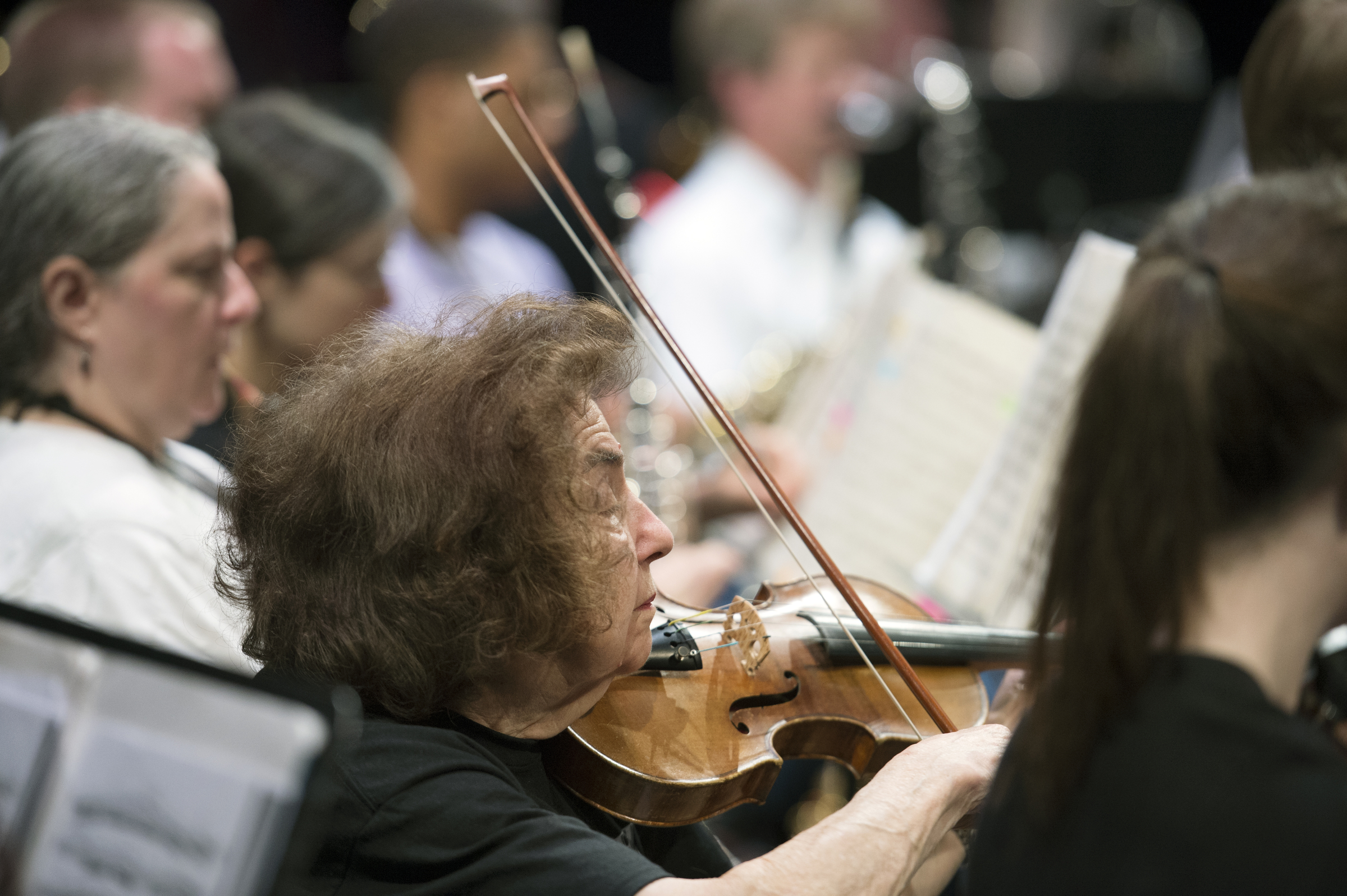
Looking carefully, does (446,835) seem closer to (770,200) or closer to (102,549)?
(102,549)

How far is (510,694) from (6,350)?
2.98ft

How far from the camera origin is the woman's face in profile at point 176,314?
5.07 feet

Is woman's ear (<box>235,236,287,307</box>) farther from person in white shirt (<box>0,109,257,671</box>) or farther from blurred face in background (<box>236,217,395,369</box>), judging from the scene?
person in white shirt (<box>0,109,257,671</box>)

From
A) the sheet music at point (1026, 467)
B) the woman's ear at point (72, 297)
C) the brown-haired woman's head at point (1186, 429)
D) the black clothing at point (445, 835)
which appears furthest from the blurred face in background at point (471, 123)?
the brown-haired woman's head at point (1186, 429)

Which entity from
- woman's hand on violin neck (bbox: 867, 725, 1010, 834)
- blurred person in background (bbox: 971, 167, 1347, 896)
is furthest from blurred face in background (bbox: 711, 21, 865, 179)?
blurred person in background (bbox: 971, 167, 1347, 896)

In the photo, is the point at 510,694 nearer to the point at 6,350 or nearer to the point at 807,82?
the point at 6,350

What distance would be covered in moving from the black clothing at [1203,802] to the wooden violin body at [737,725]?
0.43m

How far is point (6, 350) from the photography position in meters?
1.53

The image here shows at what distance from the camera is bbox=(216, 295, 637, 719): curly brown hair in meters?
1.01

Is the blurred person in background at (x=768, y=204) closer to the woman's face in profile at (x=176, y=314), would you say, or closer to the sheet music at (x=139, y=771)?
the woman's face in profile at (x=176, y=314)

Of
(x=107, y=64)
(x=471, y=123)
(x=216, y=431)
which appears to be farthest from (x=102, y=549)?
(x=471, y=123)

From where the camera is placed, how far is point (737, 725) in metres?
1.19

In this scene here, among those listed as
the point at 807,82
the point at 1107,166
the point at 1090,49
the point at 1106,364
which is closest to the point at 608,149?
the point at 807,82

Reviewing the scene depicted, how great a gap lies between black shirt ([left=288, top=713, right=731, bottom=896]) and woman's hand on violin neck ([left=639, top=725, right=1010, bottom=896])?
6cm
